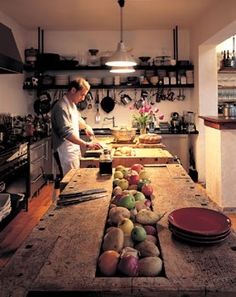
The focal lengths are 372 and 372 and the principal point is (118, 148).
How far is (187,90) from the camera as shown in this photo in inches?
257

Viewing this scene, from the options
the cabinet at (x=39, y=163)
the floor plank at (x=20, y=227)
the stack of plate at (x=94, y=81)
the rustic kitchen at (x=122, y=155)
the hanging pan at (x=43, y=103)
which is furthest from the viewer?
the hanging pan at (x=43, y=103)

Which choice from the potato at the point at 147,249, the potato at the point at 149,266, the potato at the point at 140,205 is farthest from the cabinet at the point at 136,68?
the potato at the point at 149,266

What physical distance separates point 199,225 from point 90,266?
1.56 ft

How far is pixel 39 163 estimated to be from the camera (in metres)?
5.37

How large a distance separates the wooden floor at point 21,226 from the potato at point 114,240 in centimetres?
203

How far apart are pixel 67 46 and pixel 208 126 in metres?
3.07

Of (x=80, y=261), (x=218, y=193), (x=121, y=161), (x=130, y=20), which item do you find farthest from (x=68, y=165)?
(x=130, y=20)

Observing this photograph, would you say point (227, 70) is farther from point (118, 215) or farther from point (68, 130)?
point (118, 215)

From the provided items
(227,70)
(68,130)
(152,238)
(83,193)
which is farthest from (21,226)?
(227,70)

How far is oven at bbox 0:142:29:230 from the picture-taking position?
379 centimetres

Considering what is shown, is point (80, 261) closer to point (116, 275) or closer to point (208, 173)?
point (116, 275)

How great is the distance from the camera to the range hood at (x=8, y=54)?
4.07 metres

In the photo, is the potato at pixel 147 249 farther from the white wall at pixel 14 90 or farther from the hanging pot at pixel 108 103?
the hanging pot at pixel 108 103

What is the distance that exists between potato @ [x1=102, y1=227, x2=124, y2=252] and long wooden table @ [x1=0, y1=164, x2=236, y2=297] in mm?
37
